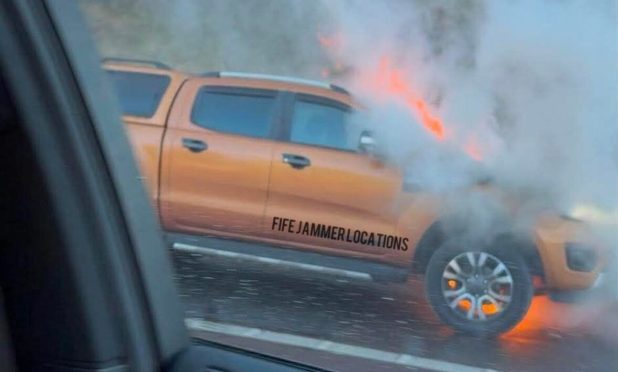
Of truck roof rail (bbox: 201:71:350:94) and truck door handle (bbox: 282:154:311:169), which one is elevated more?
truck roof rail (bbox: 201:71:350:94)

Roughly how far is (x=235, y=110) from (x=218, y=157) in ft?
0.60

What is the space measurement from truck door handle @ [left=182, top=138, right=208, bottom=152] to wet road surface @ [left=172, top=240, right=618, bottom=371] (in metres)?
0.58

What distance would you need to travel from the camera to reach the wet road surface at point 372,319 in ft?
8.72

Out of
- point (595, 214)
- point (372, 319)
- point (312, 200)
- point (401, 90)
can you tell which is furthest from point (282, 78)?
point (595, 214)

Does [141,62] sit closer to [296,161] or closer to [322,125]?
[322,125]

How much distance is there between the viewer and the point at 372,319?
2.84m

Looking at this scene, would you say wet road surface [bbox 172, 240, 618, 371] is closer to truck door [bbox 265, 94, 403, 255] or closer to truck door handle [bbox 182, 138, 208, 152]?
truck door [bbox 265, 94, 403, 255]

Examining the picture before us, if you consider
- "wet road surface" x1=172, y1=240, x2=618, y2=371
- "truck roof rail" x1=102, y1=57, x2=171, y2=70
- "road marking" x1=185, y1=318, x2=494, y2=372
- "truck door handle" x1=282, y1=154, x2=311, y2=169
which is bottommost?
"road marking" x1=185, y1=318, x2=494, y2=372

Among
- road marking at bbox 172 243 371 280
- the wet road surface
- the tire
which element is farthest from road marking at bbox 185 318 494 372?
road marking at bbox 172 243 371 280

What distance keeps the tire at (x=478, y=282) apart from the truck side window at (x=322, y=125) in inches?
18.3

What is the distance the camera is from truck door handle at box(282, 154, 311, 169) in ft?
11.4

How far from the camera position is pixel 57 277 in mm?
1773

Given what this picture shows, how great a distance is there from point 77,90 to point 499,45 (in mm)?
1222

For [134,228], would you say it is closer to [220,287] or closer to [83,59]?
[83,59]
